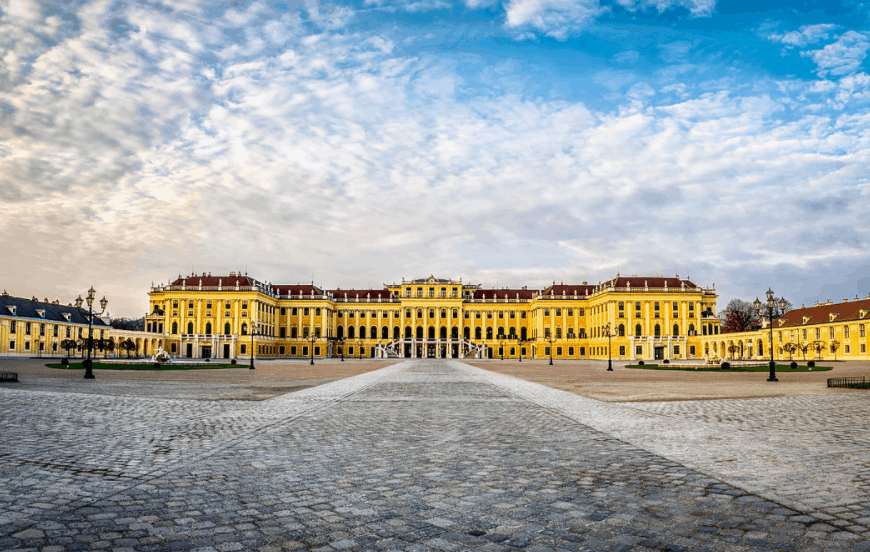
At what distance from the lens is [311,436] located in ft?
34.3

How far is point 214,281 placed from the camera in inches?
4505

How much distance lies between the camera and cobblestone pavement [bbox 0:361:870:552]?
16.1ft

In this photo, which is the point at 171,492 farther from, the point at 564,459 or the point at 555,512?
the point at 564,459

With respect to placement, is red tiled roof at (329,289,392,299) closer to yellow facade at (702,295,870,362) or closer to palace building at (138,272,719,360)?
palace building at (138,272,719,360)

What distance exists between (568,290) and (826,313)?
50.6m

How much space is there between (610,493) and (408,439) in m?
4.43

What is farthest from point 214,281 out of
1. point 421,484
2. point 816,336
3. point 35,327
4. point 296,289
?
point 421,484

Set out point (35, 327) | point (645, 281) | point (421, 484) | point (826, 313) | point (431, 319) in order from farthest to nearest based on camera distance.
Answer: point (431, 319)
point (645, 281)
point (35, 327)
point (826, 313)
point (421, 484)

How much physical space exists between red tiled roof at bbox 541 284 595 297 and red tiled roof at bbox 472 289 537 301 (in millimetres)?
5520

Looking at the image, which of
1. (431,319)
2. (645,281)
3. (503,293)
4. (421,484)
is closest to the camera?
(421,484)

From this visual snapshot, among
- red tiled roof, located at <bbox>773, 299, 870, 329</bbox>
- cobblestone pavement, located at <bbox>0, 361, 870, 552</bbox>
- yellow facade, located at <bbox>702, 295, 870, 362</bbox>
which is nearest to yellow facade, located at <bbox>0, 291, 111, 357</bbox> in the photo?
cobblestone pavement, located at <bbox>0, 361, 870, 552</bbox>

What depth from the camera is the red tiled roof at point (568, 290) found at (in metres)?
122

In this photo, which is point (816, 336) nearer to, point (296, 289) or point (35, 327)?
point (296, 289)

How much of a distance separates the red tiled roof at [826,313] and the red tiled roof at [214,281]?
8758 centimetres
